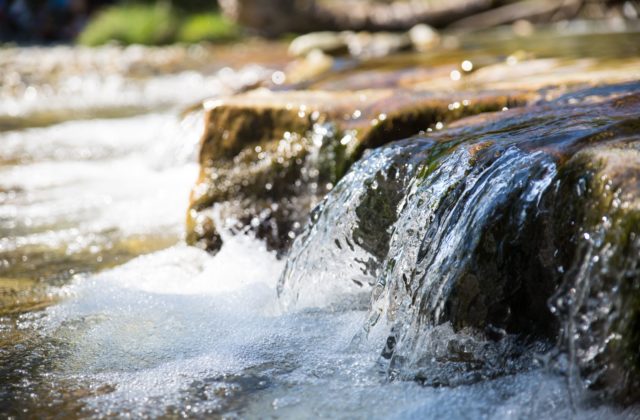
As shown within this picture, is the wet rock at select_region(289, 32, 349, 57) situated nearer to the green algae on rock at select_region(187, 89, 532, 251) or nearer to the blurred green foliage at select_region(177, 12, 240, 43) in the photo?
the blurred green foliage at select_region(177, 12, 240, 43)

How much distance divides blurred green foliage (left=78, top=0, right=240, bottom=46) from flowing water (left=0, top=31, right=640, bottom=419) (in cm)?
987

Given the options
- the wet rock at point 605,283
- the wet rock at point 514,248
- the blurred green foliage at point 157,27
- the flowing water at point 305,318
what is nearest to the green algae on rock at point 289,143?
the flowing water at point 305,318

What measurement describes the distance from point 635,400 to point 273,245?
1911 mm

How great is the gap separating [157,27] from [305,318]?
11.5 meters

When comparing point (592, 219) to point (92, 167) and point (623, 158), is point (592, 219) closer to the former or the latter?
point (623, 158)

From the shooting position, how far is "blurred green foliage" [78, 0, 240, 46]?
13188mm

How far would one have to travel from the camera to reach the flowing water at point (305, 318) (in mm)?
2152

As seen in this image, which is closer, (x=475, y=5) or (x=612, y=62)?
(x=612, y=62)

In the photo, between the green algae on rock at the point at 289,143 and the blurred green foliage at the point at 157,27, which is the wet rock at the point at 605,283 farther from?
the blurred green foliage at the point at 157,27

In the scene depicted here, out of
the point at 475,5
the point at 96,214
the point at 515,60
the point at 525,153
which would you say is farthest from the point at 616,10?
the point at 525,153

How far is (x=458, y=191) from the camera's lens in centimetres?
245

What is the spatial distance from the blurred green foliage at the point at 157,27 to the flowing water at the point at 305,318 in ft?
32.4

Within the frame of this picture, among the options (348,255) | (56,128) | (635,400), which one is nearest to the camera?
(635,400)

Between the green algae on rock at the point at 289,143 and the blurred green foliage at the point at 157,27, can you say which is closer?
the green algae on rock at the point at 289,143
